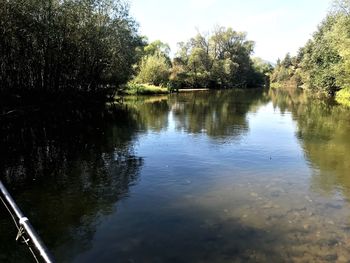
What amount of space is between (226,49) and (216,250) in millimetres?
123947

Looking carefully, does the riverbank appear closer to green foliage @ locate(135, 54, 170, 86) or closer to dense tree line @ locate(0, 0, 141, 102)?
green foliage @ locate(135, 54, 170, 86)

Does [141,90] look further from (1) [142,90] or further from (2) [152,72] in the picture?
(2) [152,72]

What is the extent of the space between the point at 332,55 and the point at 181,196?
59538mm

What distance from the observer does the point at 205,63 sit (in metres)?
113

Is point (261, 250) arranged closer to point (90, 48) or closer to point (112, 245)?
point (112, 245)

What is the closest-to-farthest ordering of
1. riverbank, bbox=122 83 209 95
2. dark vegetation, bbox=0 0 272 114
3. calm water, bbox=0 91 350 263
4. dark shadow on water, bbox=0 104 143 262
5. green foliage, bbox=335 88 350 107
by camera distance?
calm water, bbox=0 91 350 263 → dark shadow on water, bbox=0 104 143 262 → dark vegetation, bbox=0 0 272 114 → green foliage, bbox=335 88 350 107 → riverbank, bbox=122 83 209 95

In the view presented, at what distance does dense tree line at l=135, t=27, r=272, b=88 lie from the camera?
93312mm

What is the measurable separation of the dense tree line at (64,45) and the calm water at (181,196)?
12.1 metres

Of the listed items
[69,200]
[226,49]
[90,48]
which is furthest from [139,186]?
[226,49]

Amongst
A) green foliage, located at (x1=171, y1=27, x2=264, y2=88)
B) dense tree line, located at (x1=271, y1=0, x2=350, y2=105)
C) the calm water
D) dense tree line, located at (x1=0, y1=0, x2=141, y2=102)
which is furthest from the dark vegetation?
green foliage, located at (x1=171, y1=27, x2=264, y2=88)

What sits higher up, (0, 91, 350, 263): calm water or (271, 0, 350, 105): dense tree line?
(271, 0, 350, 105): dense tree line

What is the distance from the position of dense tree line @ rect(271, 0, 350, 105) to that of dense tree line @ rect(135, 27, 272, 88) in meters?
31.2

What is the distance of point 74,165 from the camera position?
61.1 ft

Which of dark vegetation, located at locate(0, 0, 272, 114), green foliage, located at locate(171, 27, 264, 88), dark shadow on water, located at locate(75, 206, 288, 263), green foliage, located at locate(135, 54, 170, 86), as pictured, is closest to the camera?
dark shadow on water, located at locate(75, 206, 288, 263)
